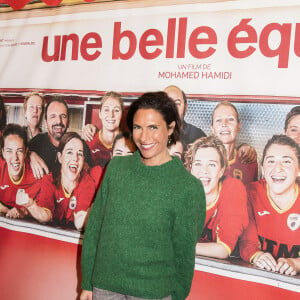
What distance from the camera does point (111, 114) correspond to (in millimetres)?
2162

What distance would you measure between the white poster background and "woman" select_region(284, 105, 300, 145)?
A: 0.28 feet

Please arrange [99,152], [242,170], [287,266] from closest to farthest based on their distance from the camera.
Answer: [287,266] → [242,170] → [99,152]

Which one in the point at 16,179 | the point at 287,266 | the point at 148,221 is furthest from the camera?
the point at 16,179

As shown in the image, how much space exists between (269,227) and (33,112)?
148cm

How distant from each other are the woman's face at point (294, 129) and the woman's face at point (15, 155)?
1532 mm

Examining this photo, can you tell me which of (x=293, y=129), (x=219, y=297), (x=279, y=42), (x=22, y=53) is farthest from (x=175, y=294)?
(x=22, y=53)

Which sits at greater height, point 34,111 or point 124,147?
point 34,111

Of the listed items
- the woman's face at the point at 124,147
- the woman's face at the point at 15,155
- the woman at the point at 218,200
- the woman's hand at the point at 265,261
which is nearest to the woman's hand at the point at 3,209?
the woman's face at the point at 15,155

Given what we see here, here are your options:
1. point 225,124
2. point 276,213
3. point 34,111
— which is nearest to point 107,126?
point 34,111

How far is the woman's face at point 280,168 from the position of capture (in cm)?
179

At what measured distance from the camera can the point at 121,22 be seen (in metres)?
2.14

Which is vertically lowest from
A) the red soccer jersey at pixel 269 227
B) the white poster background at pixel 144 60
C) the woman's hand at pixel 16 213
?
the woman's hand at pixel 16 213

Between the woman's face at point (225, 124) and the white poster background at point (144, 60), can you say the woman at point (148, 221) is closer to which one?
the woman's face at point (225, 124)

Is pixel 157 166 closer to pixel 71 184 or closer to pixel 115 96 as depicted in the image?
pixel 115 96
